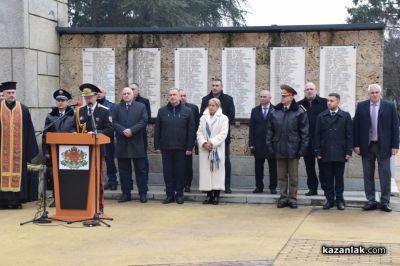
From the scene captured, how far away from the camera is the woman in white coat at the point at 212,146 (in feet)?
35.0

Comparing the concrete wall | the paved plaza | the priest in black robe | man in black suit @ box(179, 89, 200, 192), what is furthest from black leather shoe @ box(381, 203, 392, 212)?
the priest in black robe

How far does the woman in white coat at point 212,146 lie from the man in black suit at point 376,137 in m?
2.11

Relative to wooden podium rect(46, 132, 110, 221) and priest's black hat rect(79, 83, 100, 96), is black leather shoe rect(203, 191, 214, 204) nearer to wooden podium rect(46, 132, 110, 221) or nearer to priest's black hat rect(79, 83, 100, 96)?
wooden podium rect(46, 132, 110, 221)

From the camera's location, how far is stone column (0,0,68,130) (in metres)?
11.3

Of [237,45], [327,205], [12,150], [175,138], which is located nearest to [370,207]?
[327,205]

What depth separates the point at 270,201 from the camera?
10812 millimetres

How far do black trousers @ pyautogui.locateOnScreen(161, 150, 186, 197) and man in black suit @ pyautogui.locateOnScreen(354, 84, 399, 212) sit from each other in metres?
2.78

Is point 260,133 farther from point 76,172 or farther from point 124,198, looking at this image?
point 76,172

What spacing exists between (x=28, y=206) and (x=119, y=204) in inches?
57.1

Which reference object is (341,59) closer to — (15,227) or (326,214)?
(326,214)

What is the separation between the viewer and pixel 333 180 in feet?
33.8

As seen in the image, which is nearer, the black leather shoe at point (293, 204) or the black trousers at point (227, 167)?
the black leather shoe at point (293, 204)

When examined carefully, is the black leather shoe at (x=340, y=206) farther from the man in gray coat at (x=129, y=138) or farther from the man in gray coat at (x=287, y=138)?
the man in gray coat at (x=129, y=138)

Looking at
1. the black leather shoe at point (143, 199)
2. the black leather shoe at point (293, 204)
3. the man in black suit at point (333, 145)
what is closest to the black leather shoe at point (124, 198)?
the black leather shoe at point (143, 199)
